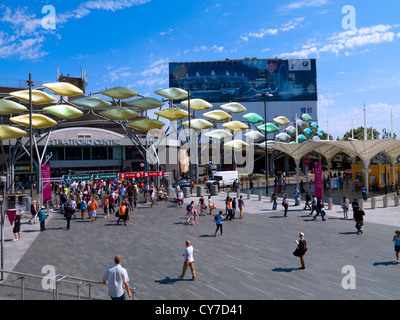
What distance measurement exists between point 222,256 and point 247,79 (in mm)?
93663

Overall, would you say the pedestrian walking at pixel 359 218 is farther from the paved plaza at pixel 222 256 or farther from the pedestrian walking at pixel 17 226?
the pedestrian walking at pixel 17 226

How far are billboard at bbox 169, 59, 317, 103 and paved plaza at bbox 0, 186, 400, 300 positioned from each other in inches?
3248

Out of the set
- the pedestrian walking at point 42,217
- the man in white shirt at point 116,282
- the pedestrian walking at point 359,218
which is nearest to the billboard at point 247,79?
the pedestrian walking at point 42,217

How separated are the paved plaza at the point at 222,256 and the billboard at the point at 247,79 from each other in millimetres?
82507

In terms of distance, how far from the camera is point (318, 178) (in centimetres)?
2547

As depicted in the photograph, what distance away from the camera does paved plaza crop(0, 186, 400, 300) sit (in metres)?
9.50

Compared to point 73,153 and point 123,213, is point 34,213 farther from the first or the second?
point 73,153

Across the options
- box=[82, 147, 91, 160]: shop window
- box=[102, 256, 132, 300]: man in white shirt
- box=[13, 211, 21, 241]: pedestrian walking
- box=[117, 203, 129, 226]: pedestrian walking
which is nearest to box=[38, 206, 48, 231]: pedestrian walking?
box=[13, 211, 21, 241]: pedestrian walking

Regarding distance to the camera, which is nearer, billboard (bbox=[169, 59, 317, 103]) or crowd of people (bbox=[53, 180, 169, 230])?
crowd of people (bbox=[53, 180, 169, 230])

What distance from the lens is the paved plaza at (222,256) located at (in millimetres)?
9500

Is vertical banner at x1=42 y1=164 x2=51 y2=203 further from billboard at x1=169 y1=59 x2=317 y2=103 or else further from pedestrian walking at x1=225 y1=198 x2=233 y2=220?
billboard at x1=169 y1=59 x2=317 y2=103

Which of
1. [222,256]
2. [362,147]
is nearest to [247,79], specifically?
[362,147]

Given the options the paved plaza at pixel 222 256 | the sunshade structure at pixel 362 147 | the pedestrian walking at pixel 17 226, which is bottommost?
the paved plaza at pixel 222 256

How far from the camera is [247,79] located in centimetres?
10088
